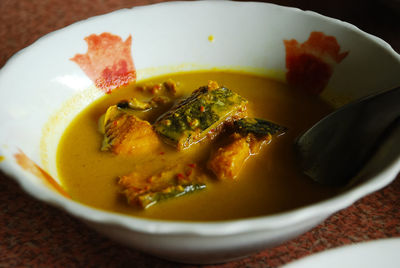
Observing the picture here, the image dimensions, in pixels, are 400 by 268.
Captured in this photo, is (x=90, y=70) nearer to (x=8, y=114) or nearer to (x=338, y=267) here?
(x=8, y=114)

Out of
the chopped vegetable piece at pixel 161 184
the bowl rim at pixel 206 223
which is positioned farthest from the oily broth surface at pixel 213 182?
the bowl rim at pixel 206 223

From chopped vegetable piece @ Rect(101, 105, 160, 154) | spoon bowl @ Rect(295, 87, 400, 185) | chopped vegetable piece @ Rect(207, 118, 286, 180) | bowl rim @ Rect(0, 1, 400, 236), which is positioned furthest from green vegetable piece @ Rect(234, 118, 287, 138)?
bowl rim @ Rect(0, 1, 400, 236)

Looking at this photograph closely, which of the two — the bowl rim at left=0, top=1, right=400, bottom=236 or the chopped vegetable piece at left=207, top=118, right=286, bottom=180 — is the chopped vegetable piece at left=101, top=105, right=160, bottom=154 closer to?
the chopped vegetable piece at left=207, top=118, right=286, bottom=180

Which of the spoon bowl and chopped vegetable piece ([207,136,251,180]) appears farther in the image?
chopped vegetable piece ([207,136,251,180])

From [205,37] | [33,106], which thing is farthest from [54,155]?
[205,37]

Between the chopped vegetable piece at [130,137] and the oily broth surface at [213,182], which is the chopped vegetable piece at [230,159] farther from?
the chopped vegetable piece at [130,137]

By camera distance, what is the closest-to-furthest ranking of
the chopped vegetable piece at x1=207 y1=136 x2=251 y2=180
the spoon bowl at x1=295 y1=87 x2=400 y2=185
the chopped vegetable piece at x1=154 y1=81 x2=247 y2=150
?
the spoon bowl at x1=295 y1=87 x2=400 y2=185, the chopped vegetable piece at x1=207 y1=136 x2=251 y2=180, the chopped vegetable piece at x1=154 y1=81 x2=247 y2=150
